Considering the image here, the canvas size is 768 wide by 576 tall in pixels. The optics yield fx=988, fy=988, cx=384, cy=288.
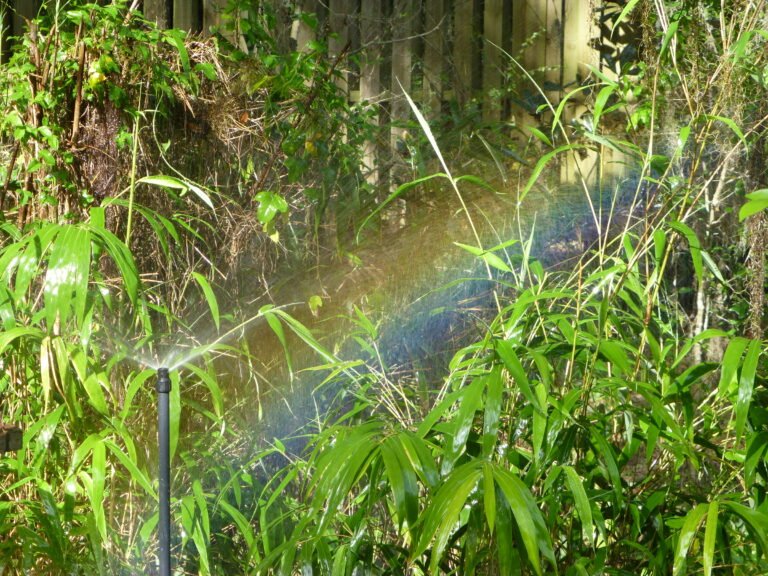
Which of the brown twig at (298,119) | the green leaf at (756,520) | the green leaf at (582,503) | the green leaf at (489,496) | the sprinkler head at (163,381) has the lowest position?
the green leaf at (756,520)

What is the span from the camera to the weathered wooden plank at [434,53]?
12.6 feet

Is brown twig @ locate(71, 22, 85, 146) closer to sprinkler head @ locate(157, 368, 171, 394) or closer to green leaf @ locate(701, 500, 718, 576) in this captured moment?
sprinkler head @ locate(157, 368, 171, 394)

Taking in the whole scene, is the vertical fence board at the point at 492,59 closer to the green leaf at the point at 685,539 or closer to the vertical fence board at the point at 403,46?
the vertical fence board at the point at 403,46

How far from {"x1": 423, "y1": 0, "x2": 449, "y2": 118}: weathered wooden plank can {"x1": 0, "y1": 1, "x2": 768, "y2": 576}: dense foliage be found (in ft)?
1.76

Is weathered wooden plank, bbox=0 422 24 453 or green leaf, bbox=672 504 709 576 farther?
weathered wooden plank, bbox=0 422 24 453

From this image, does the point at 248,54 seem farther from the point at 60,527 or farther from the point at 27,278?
the point at 60,527

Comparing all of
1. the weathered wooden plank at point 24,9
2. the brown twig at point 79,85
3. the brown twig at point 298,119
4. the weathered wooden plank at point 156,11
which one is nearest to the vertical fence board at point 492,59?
the brown twig at point 298,119

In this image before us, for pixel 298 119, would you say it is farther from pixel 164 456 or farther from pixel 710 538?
pixel 710 538

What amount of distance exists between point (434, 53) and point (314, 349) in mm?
1720

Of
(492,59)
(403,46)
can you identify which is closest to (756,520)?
(403,46)

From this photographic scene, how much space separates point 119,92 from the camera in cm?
246

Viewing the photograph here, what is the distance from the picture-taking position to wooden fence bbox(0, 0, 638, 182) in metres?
3.66

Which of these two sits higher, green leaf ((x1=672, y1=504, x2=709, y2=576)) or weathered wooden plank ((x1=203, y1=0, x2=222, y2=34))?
weathered wooden plank ((x1=203, y1=0, x2=222, y2=34))

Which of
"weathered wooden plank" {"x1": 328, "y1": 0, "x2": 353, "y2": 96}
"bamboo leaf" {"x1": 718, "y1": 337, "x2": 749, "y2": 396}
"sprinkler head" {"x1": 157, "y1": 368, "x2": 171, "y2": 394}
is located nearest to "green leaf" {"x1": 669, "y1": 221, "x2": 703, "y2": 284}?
"bamboo leaf" {"x1": 718, "y1": 337, "x2": 749, "y2": 396}
